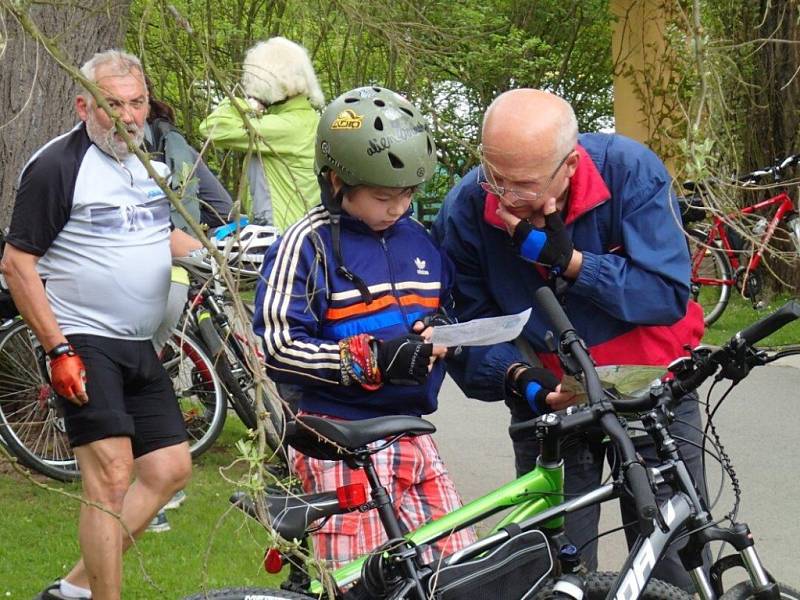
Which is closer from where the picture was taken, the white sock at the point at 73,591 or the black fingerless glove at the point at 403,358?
the black fingerless glove at the point at 403,358

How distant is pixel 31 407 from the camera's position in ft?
22.3

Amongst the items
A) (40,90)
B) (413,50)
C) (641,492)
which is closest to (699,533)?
Result: (641,492)

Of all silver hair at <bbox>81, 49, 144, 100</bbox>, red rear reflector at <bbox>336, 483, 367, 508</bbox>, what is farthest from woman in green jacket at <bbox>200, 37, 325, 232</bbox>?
red rear reflector at <bbox>336, 483, 367, 508</bbox>

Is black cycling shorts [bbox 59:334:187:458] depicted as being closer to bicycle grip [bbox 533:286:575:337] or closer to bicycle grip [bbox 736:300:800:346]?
bicycle grip [bbox 533:286:575:337]

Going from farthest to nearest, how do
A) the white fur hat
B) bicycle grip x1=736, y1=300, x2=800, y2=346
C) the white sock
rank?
the white fur hat → the white sock → bicycle grip x1=736, y1=300, x2=800, y2=346

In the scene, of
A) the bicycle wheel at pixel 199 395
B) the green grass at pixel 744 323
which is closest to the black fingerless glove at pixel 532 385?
the bicycle wheel at pixel 199 395

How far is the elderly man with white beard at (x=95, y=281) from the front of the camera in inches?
163

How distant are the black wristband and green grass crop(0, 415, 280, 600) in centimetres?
99

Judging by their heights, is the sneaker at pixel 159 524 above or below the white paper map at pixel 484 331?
below

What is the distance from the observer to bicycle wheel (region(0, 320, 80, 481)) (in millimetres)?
6609

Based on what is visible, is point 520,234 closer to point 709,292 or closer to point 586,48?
point 709,292

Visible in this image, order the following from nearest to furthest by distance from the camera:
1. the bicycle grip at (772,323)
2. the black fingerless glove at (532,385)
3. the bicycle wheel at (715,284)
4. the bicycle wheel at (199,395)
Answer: the bicycle grip at (772,323)
the black fingerless glove at (532,385)
the bicycle wheel at (199,395)
the bicycle wheel at (715,284)

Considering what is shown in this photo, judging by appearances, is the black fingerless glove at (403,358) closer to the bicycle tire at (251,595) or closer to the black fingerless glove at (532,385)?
the black fingerless glove at (532,385)

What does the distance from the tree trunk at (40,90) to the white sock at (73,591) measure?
9.43ft
